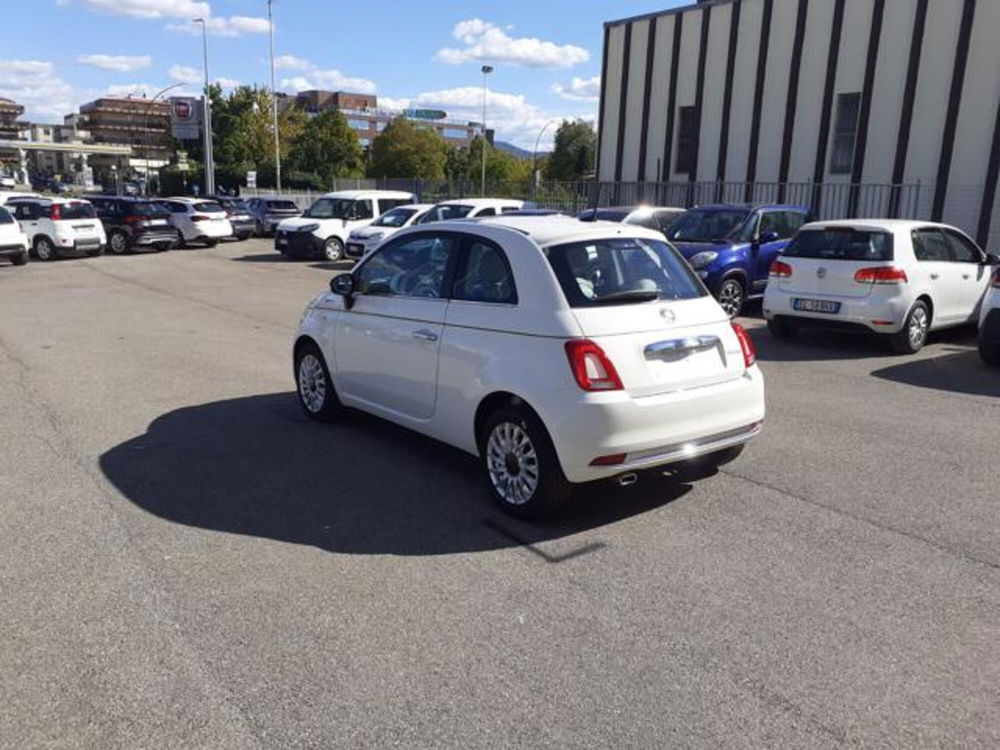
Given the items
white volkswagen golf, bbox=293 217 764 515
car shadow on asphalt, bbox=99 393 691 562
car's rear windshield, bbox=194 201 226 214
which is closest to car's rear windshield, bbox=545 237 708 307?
white volkswagen golf, bbox=293 217 764 515

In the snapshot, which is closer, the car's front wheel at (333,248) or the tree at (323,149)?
the car's front wheel at (333,248)

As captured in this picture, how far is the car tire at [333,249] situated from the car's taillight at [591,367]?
19.5m

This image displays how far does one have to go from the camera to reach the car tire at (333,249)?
2300cm

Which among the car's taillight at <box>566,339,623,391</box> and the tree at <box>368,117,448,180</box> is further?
the tree at <box>368,117,448,180</box>

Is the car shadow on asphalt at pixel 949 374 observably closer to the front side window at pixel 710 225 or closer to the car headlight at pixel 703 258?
the car headlight at pixel 703 258

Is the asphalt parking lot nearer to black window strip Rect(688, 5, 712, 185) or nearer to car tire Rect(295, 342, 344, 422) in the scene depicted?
car tire Rect(295, 342, 344, 422)

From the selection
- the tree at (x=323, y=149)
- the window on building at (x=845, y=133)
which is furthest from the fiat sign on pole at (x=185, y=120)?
the window on building at (x=845, y=133)

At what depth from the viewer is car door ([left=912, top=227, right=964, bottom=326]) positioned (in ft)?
33.1

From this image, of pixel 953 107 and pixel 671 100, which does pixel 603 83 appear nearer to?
pixel 671 100

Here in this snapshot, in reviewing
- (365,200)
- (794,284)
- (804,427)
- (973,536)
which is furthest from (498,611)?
(365,200)

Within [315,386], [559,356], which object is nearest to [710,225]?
[315,386]

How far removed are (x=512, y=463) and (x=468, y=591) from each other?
3.35 feet

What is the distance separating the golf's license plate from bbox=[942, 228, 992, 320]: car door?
1832mm

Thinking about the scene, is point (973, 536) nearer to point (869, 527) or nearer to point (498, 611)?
point (869, 527)
